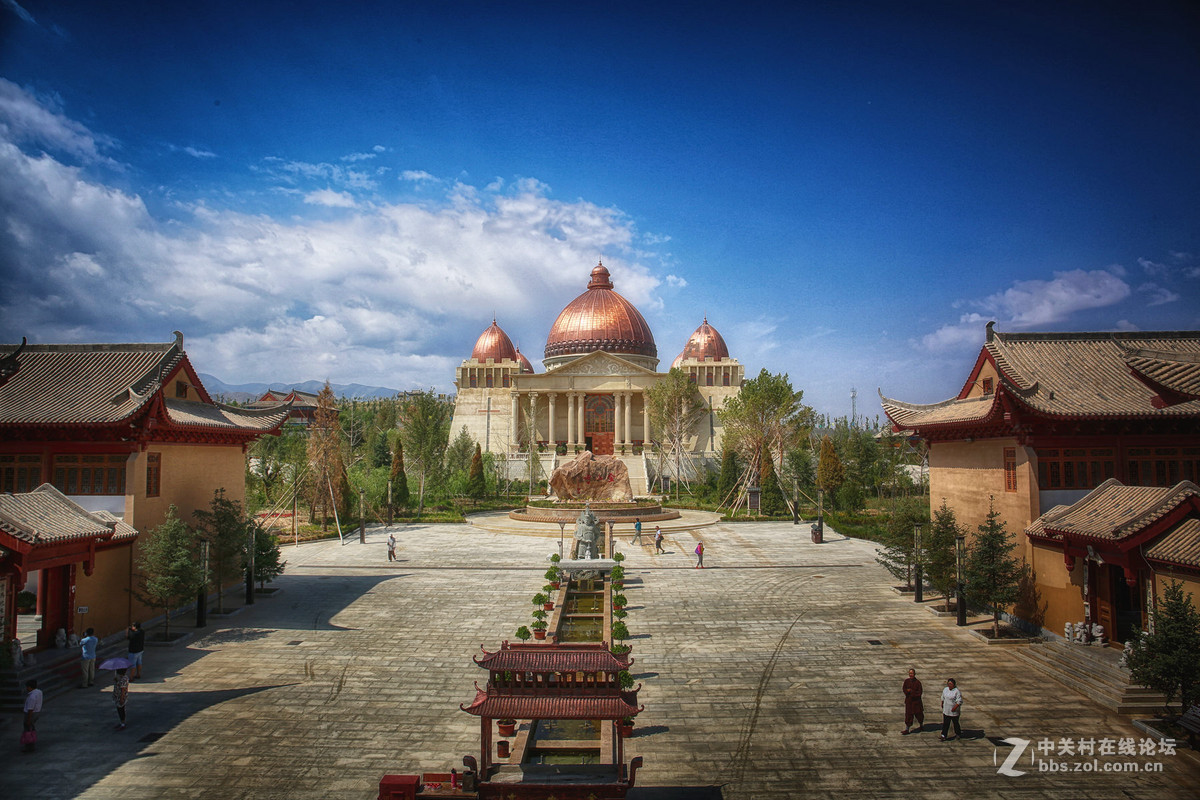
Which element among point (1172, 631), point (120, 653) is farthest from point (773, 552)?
point (120, 653)

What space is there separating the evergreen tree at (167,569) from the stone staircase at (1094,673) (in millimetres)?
17992

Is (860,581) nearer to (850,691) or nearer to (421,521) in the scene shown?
(850,691)

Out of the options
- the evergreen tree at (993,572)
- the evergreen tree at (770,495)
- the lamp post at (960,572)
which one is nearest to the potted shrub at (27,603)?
the evergreen tree at (993,572)

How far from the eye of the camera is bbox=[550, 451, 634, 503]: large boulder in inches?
1366

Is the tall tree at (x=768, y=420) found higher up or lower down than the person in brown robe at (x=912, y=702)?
higher up

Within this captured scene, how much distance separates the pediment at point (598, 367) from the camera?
173 ft

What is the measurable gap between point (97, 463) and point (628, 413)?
39.6m

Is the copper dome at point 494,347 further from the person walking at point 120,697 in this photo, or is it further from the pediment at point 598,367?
the person walking at point 120,697

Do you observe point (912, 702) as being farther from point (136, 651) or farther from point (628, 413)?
point (628, 413)

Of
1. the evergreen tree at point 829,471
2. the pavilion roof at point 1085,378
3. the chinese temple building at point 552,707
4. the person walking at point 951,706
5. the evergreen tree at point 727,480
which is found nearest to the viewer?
the chinese temple building at point 552,707

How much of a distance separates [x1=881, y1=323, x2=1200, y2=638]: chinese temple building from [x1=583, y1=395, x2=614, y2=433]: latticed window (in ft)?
120

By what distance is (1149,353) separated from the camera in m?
14.2

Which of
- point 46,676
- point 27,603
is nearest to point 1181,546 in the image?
point 46,676

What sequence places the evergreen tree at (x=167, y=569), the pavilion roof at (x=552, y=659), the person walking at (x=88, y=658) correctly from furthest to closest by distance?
the evergreen tree at (x=167, y=569) → the person walking at (x=88, y=658) → the pavilion roof at (x=552, y=659)
